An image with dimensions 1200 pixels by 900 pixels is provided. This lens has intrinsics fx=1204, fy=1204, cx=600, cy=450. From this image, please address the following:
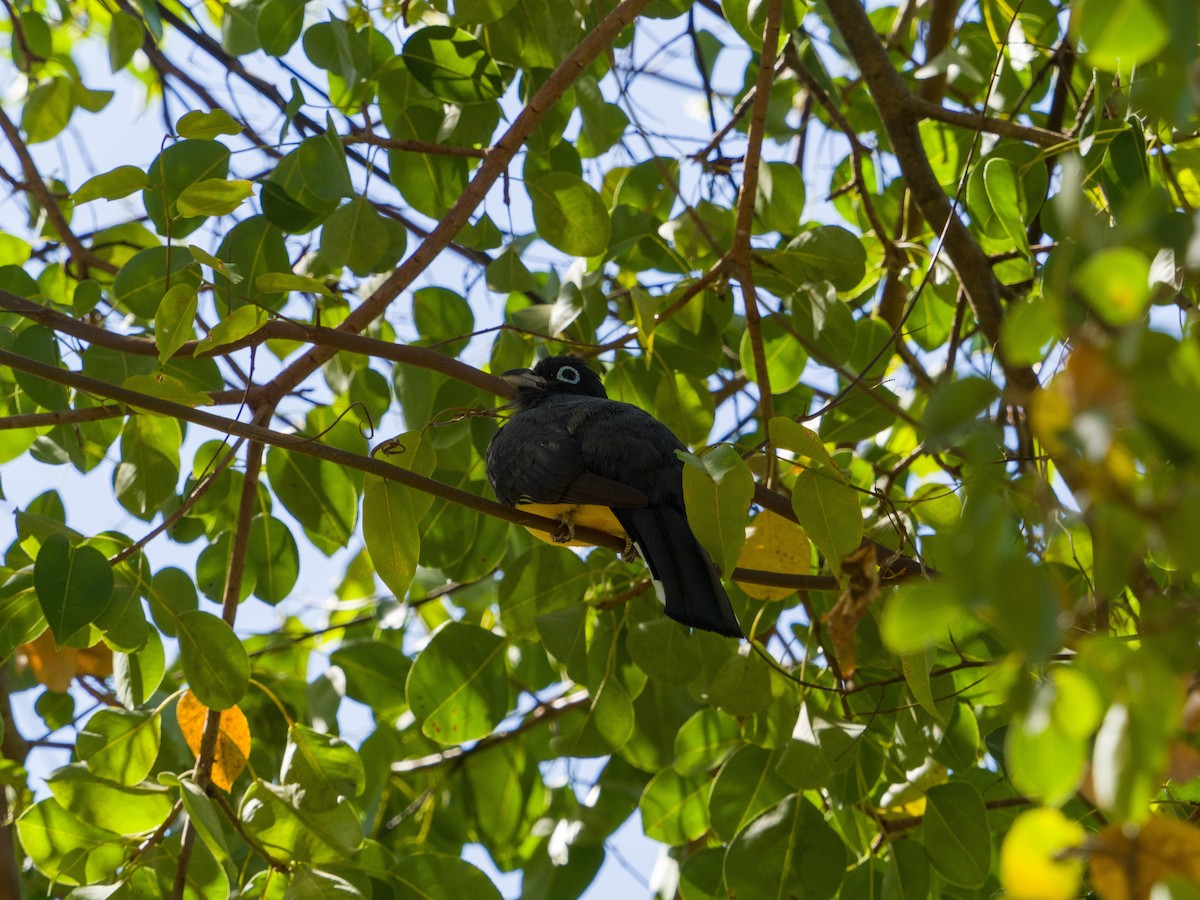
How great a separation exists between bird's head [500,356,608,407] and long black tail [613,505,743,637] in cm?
86

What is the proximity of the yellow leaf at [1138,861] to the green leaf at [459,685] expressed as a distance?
243 centimetres

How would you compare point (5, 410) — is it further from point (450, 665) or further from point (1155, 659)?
point (1155, 659)

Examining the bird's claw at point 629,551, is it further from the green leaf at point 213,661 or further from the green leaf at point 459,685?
the green leaf at point 213,661

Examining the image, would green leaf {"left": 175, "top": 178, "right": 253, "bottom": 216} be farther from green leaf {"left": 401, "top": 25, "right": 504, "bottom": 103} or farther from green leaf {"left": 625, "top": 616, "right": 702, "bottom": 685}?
green leaf {"left": 625, "top": 616, "right": 702, "bottom": 685}

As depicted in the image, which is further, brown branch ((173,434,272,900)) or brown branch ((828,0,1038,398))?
brown branch ((828,0,1038,398))

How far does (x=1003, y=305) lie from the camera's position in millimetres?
4520

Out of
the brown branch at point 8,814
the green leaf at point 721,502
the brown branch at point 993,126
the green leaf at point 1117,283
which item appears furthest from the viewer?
the brown branch at point 8,814

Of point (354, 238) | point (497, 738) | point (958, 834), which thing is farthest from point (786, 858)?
point (354, 238)

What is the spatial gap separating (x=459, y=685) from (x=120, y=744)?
0.96 metres

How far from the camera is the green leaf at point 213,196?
2.99 meters

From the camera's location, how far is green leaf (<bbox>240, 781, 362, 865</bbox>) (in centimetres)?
307

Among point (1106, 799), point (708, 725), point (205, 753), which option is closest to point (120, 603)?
point (205, 753)

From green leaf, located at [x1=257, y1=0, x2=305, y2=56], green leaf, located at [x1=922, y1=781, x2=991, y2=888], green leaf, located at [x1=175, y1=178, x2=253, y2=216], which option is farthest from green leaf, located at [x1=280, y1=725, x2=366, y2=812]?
green leaf, located at [x1=257, y1=0, x2=305, y2=56]

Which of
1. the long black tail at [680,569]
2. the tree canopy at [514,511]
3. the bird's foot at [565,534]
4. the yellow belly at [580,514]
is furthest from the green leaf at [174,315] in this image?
the yellow belly at [580,514]
